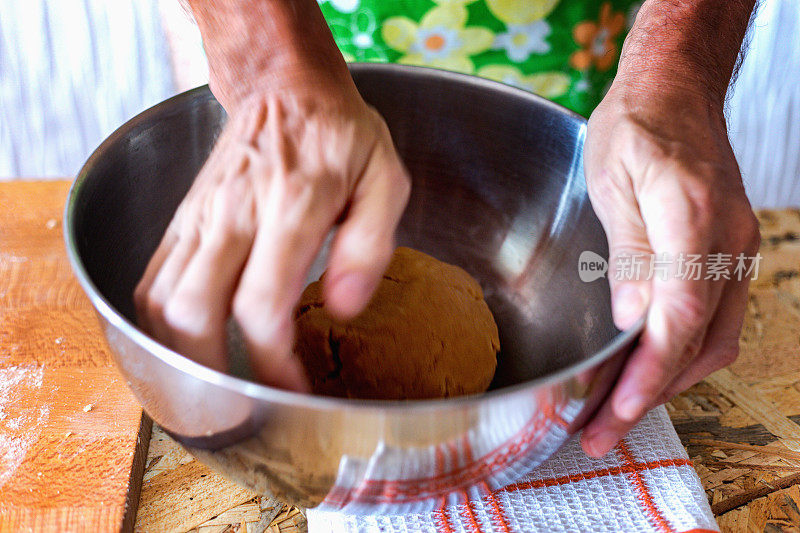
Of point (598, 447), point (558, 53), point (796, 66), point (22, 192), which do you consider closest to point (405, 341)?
point (598, 447)

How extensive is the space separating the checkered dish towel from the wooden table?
2.0 inches

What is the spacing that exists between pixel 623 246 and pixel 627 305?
0.19 feet

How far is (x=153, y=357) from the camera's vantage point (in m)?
0.39

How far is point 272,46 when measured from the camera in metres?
0.49

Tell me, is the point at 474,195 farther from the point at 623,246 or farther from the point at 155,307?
the point at 155,307

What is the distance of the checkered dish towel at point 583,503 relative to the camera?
507mm

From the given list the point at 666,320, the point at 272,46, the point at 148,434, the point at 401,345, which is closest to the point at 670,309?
the point at 666,320

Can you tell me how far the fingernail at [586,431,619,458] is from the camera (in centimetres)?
49

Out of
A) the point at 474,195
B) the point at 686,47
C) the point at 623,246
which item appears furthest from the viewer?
the point at 474,195

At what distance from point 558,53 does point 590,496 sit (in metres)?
0.54

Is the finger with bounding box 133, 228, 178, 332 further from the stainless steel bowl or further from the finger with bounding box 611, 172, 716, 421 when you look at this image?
the finger with bounding box 611, 172, 716, 421

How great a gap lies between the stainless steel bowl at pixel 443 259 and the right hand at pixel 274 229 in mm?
39

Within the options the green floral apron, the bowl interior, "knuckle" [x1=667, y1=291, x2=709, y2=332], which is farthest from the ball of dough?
the green floral apron

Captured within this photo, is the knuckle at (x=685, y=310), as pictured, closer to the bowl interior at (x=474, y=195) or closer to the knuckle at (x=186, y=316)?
the bowl interior at (x=474, y=195)
